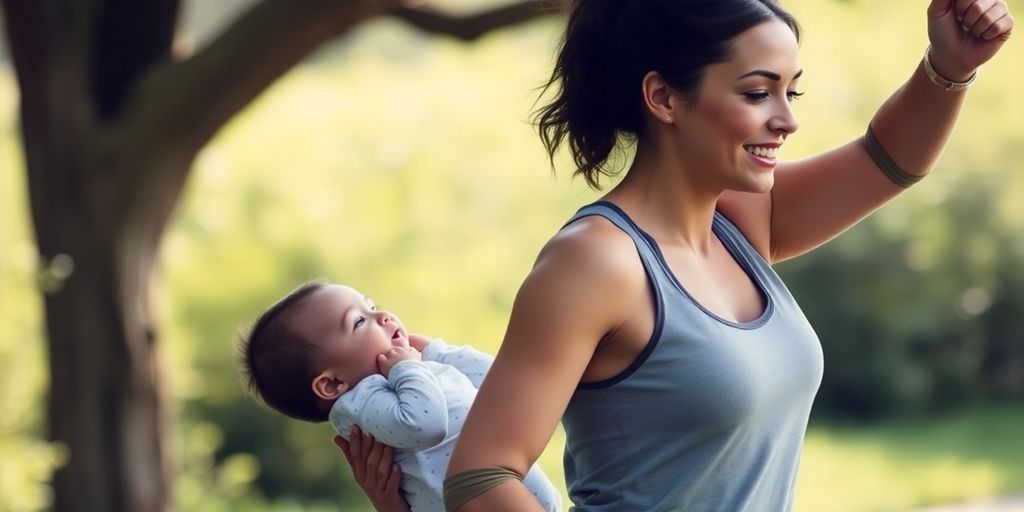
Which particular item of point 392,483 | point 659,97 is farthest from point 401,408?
point 659,97

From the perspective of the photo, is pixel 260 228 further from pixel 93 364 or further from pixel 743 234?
pixel 743 234

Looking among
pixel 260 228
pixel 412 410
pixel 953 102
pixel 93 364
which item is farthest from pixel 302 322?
pixel 260 228

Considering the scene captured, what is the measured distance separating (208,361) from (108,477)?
2534 mm

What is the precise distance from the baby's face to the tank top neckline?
371mm

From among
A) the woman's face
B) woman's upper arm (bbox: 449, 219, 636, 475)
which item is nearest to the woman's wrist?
the woman's face

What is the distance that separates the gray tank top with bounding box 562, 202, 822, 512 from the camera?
145 centimetres

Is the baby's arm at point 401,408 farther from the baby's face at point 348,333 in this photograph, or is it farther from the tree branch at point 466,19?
the tree branch at point 466,19

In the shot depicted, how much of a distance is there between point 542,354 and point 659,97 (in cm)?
31

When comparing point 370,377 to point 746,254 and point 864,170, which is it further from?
→ point 864,170

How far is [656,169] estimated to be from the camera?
157cm

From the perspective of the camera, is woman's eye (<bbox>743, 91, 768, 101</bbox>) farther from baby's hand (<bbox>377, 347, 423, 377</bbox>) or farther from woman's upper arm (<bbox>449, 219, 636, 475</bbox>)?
baby's hand (<bbox>377, 347, 423, 377</bbox>)

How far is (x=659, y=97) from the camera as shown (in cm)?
154

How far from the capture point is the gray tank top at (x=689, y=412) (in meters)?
1.45

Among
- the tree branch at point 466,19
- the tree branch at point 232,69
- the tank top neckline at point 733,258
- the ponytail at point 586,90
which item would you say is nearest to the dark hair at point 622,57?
the ponytail at point 586,90
